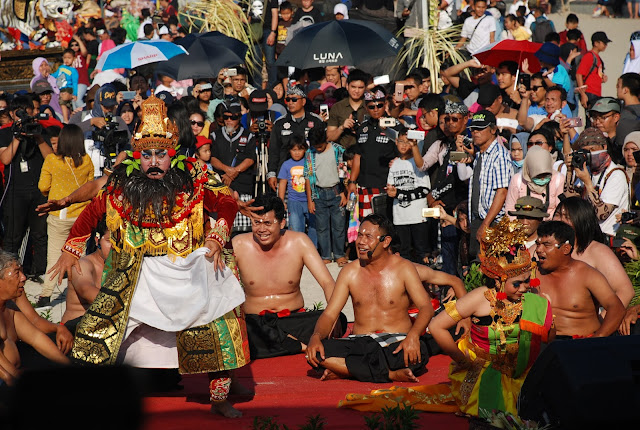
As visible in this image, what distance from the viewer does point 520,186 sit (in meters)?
8.07

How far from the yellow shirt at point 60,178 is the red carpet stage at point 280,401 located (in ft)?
11.2

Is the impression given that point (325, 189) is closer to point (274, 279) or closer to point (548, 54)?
point (274, 279)

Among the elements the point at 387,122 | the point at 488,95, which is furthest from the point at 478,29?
the point at 387,122

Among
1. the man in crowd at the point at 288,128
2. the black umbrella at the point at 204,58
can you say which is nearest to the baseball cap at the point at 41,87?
the black umbrella at the point at 204,58

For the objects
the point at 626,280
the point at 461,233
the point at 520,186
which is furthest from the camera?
the point at 461,233

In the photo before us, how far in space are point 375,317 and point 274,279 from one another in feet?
3.63

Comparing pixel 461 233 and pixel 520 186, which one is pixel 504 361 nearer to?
pixel 520 186

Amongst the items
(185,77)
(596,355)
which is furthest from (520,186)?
(185,77)

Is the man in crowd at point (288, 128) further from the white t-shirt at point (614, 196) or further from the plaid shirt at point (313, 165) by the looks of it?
the white t-shirt at point (614, 196)

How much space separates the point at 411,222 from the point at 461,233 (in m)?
0.62

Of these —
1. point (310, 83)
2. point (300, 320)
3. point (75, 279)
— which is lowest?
point (300, 320)

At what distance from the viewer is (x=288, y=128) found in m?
10.5

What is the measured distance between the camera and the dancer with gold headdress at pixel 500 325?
208 inches

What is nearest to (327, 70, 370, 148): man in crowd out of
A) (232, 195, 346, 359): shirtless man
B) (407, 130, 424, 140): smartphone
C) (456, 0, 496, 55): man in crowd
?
(407, 130, 424, 140): smartphone
